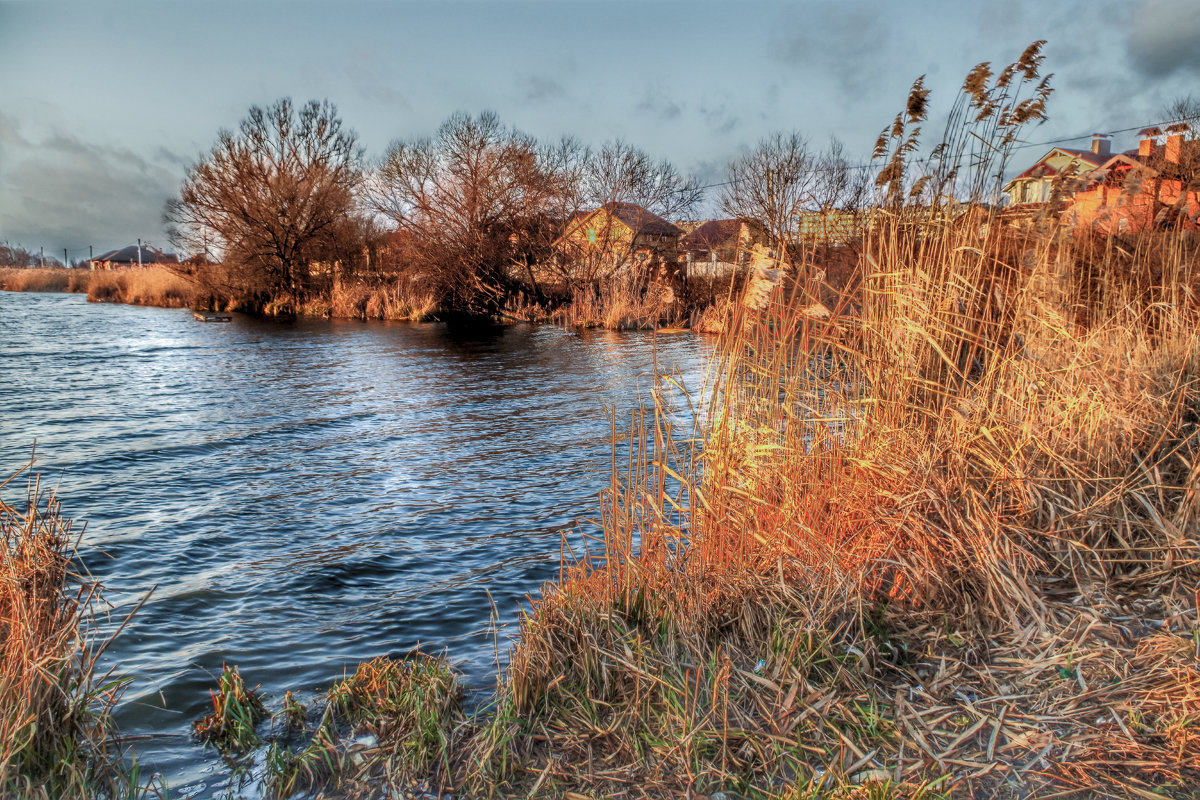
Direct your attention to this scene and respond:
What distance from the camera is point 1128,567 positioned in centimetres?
321

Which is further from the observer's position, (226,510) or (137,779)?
(226,510)

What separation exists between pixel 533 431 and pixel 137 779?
274 inches

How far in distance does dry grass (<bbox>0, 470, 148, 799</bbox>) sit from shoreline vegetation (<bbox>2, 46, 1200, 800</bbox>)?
43cm

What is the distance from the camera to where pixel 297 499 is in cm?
635

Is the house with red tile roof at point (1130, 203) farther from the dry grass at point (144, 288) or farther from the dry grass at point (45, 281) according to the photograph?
the dry grass at point (45, 281)

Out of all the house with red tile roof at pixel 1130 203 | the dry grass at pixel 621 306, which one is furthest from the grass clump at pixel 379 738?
the dry grass at pixel 621 306

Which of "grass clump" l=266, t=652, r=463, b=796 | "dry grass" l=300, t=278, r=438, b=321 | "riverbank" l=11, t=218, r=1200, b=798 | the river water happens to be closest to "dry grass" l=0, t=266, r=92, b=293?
"dry grass" l=300, t=278, r=438, b=321

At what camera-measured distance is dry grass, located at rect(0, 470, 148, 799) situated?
2.16m

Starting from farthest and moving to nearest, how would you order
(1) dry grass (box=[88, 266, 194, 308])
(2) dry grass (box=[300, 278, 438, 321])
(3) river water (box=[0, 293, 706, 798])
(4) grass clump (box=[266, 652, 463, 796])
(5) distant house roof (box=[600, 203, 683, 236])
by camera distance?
(1) dry grass (box=[88, 266, 194, 308]), (2) dry grass (box=[300, 278, 438, 321]), (5) distant house roof (box=[600, 203, 683, 236]), (3) river water (box=[0, 293, 706, 798]), (4) grass clump (box=[266, 652, 463, 796])

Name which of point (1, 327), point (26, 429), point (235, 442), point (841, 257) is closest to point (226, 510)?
point (235, 442)

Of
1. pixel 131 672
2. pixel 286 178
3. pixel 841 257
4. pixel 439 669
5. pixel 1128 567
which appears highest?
pixel 286 178

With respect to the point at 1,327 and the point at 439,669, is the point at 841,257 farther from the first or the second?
the point at 1,327

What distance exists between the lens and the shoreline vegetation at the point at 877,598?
2242 mm

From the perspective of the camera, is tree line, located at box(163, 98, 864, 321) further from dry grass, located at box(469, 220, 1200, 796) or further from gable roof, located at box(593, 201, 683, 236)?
dry grass, located at box(469, 220, 1200, 796)
